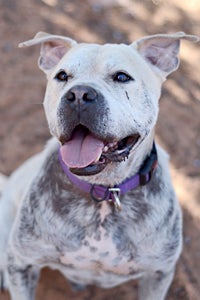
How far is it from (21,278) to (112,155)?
118cm

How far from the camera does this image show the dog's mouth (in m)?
2.87

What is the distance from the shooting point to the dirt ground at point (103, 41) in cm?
444

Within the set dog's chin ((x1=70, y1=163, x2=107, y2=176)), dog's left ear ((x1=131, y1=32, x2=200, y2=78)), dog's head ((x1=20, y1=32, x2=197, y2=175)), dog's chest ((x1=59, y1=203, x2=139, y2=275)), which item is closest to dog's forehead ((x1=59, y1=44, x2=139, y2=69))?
dog's head ((x1=20, y1=32, x2=197, y2=175))

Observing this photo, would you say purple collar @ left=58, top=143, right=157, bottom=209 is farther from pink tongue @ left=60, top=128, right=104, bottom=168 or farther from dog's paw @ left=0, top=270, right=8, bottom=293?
dog's paw @ left=0, top=270, right=8, bottom=293

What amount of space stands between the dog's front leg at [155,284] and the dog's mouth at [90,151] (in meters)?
1.03

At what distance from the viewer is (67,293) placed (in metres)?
4.35

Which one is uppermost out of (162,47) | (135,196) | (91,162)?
(162,47)

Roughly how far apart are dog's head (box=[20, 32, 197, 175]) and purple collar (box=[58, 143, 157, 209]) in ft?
0.67

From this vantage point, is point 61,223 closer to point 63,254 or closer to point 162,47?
point 63,254

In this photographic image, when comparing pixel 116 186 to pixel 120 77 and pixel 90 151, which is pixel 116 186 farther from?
pixel 120 77

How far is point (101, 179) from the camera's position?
321 centimetres

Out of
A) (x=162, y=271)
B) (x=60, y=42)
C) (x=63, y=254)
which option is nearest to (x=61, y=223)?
(x=63, y=254)

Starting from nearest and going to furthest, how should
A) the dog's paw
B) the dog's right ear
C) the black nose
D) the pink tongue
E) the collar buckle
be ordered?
1. the black nose
2. the pink tongue
3. the collar buckle
4. the dog's right ear
5. the dog's paw

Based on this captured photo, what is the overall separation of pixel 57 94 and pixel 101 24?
3.24 meters
